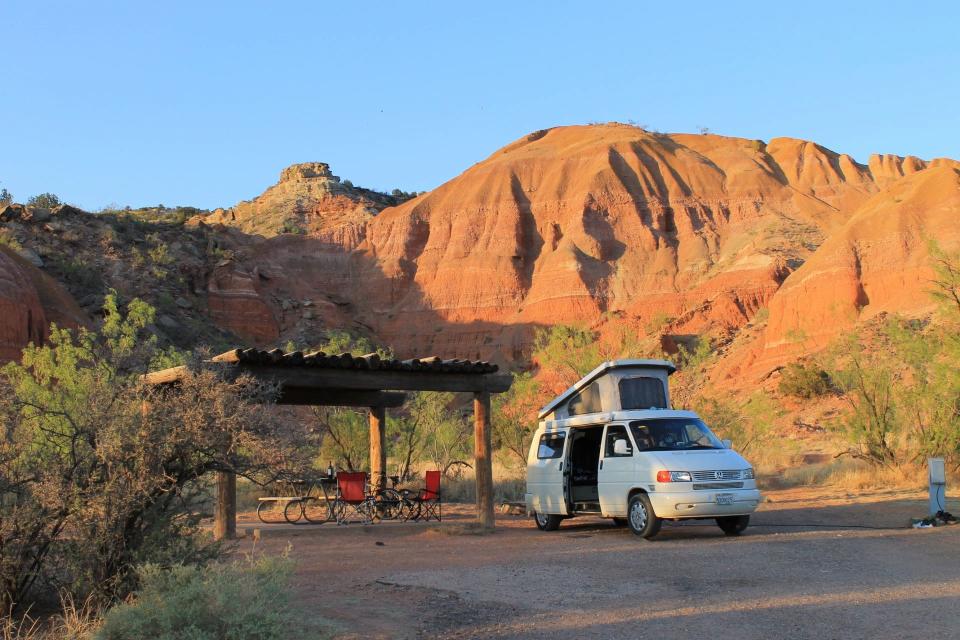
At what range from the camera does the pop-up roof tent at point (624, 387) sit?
16.1 metres

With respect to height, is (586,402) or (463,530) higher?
(586,402)

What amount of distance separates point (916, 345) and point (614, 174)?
57.8 meters

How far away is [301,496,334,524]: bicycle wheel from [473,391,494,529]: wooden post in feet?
13.3

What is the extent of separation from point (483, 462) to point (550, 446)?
1.22 m

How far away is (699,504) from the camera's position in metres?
13.4

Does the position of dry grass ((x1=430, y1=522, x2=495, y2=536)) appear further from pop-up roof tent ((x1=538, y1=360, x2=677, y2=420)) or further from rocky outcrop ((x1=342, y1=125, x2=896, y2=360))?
rocky outcrop ((x1=342, y1=125, x2=896, y2=360))

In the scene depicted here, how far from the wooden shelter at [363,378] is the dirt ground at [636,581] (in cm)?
80

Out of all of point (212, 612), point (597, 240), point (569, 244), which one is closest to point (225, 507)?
point (212, 612)

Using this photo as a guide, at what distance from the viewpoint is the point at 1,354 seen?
43.4 metres

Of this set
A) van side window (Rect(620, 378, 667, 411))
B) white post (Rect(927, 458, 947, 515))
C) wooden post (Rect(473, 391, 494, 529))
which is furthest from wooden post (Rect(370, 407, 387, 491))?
white post (Rect(927, 458, 947, 515))

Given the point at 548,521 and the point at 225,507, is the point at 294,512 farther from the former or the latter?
the point at 548,521

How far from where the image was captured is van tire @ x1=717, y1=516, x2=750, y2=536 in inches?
566

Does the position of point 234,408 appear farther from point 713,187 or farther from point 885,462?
point 713,187

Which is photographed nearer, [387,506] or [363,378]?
[363,378]
